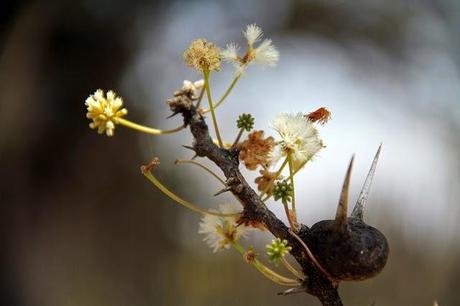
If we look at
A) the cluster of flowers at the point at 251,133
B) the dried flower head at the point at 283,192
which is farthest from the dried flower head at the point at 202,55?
the dried flower head at the point at 283,192

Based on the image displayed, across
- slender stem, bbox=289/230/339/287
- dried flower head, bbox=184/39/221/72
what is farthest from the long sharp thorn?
dried flower head, bbox=184/39/221/72

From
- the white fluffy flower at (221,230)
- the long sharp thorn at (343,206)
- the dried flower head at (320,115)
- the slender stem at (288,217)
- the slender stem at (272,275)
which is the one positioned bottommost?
the slender stem at (272,275)

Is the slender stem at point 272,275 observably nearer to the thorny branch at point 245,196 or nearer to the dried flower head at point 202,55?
the thorny branch at point 245,196

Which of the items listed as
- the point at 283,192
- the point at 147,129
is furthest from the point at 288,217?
the point at 147,129

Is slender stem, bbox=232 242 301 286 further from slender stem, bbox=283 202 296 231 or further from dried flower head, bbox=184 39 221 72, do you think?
dried flower head, bbox=184 39 221 72

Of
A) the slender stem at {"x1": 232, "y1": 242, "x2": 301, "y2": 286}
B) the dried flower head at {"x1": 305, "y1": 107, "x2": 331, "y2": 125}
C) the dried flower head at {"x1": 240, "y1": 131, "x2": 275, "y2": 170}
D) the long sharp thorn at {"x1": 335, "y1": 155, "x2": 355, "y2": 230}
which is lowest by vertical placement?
the slender stem at {"x1": 232, "y1": 242, "x2": 301, "y2": 286}

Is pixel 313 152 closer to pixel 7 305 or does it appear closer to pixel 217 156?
pixel 217 156
